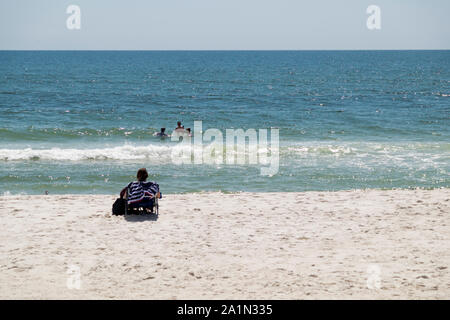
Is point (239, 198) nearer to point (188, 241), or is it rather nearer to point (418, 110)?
point (188, 241)

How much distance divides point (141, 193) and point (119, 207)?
1.94 feet

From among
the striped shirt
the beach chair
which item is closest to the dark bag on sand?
the beach chair

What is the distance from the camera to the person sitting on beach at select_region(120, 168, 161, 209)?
10.3m

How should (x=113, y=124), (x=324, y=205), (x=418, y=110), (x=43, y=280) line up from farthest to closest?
(x=418, y=110) < (x=113, y=124) < (x=324, y=205) < (x=43, y=280)

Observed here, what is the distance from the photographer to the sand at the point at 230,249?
6914 millimetres

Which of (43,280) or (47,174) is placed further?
(47,174)

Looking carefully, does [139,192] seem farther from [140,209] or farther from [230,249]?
[230,249]

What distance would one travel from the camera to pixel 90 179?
52.9 ft

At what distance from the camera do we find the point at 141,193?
10.3 metres

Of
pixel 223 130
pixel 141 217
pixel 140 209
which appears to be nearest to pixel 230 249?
pixel 141 217

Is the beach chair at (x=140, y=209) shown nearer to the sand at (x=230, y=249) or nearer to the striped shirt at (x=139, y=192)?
the striped shirt at (x=139, y=192)

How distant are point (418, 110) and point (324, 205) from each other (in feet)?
88.7
